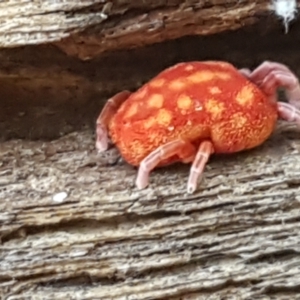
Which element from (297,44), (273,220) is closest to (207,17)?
(297,44)

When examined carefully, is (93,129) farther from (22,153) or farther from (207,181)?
(207,181)

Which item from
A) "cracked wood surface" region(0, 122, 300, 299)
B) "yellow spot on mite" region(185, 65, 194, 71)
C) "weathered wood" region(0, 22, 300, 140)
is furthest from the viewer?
"weathered wood" region(0, 22, 300, 140)

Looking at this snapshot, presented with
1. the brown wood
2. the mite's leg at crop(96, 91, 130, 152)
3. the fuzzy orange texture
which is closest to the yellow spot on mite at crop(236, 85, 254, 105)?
the fuzzy orange texture

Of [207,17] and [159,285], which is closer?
[159,285]

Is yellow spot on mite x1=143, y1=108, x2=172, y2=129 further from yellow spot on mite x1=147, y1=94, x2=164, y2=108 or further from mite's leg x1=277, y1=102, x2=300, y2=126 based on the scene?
mite's leg x1=277, y1=102, x2=300, y2=126

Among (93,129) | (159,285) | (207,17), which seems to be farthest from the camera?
(93,129)

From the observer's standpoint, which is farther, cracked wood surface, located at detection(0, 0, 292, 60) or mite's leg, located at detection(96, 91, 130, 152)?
mite's leg, located at detection(96, 91, 130, 152)

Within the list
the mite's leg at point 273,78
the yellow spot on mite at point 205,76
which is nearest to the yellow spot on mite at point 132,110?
the yellow spot on mite at point 205,76
